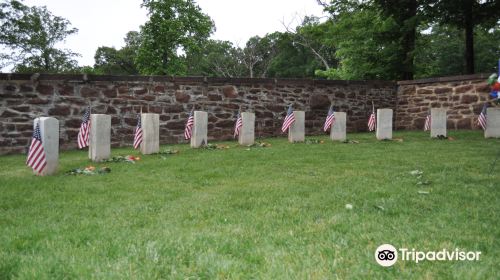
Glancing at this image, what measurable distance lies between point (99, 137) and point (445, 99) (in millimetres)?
11567

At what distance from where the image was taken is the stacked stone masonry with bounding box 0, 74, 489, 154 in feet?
34.1

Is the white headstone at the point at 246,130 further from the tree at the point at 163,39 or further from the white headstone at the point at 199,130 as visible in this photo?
the tree at the point at 163,39

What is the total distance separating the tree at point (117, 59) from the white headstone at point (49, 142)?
38.7 meters

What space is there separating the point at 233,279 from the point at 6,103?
10.2 metres

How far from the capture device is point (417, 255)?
2547 millimetres

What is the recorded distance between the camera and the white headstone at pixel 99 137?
769cm

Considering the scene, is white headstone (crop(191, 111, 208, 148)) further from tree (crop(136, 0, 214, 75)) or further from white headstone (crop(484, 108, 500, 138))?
tree (crop(136, 0, 214, 75))

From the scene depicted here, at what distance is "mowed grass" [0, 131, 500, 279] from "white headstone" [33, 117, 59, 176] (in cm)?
39

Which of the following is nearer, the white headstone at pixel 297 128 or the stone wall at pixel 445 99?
the white headstone at pixel 297 128

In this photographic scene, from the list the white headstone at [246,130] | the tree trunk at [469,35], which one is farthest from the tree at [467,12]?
the white headstone at [246,130]

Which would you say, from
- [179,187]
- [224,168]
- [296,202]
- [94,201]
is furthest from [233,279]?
[224,168]

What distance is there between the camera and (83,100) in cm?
1098

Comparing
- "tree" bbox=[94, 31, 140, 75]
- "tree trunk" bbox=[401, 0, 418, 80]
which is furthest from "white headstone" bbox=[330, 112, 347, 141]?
"tree" bbox=[94, 31, 140, 75]

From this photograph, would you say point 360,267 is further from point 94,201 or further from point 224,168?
point 224,168
